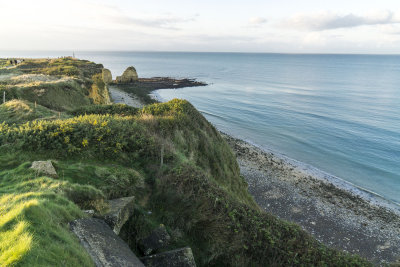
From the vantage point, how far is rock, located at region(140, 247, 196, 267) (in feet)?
21.7

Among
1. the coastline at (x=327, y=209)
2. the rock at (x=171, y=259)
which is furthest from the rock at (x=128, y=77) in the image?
the rock at (x=171, y=259)

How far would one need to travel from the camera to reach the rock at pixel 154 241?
734 cm

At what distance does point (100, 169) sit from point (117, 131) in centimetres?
334

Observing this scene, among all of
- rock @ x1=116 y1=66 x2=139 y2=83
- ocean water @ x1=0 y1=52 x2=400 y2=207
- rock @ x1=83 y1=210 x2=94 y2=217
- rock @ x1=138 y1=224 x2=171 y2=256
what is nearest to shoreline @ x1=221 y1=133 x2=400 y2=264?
ocean water @ x1=0 y1=52 x2=400 y2=207

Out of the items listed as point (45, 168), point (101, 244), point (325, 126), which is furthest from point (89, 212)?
point (325, 126)

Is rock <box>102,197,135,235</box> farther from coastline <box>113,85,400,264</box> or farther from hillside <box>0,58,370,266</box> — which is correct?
coastline <box>113,85,400,264</box>

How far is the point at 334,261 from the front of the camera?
8.64 metres

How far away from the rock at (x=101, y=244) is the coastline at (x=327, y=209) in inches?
734

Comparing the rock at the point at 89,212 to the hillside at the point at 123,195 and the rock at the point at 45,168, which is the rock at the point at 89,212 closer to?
the hillside at the point at 123,195

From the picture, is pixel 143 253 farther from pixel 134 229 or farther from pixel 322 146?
pixel 322 146

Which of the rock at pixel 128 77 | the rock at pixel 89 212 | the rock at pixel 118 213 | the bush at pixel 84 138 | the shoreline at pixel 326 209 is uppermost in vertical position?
the rock at pixel 128 77

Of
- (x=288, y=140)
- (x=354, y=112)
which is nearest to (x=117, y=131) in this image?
(x=288, y=140)

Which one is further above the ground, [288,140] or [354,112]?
[354,112]

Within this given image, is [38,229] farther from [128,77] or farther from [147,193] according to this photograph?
[128,77]
